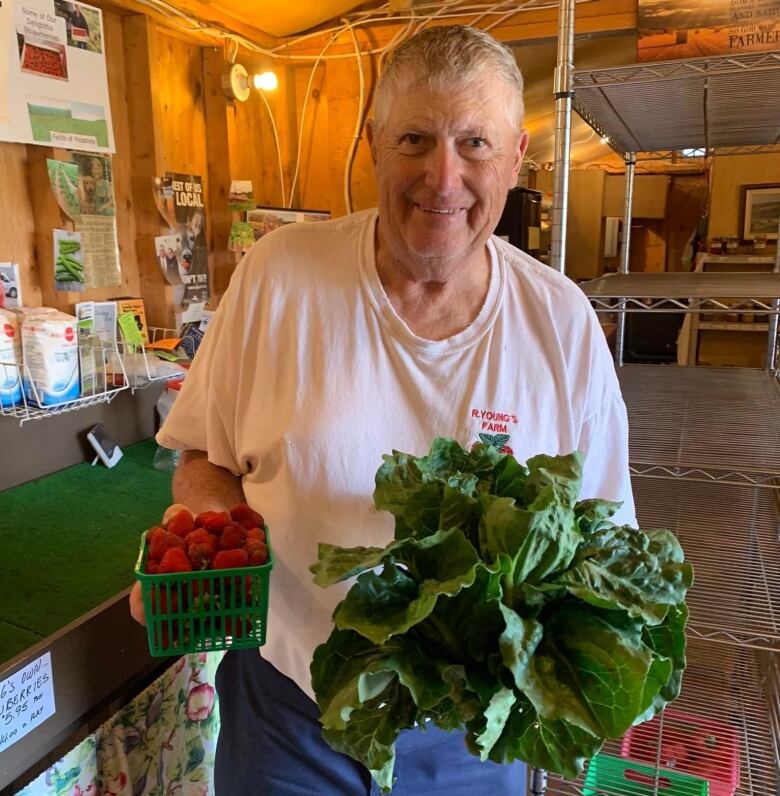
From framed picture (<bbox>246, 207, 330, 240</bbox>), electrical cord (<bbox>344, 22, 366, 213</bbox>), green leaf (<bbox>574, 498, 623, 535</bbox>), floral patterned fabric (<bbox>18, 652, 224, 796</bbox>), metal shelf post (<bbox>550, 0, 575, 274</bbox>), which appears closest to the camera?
green leaf (<bbox>574, 498, 623, 535</bbox>)

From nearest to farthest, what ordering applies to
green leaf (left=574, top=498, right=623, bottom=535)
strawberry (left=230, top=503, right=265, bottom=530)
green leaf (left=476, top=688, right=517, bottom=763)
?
green leaf (left=476, top=688, right=517, bottom=763) < green leaf (left=574, top=498, right=623, bottom=535) < strawberry (left=230, top=503, right=265, bottom=530)

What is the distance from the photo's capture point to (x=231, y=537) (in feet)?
2.83

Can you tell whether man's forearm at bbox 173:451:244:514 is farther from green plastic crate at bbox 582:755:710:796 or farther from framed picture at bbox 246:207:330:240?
framed picture at bbox 246:207:330:240

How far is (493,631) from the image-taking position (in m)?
0.70

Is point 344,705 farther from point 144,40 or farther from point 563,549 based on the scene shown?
point 144,40

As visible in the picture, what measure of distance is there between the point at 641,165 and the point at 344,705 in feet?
21.2

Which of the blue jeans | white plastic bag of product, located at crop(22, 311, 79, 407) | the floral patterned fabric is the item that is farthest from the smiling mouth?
white plastic bag of product, located at crop(22, 311, 79, 407)

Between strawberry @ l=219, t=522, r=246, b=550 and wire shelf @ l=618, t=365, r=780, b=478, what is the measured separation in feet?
2.45

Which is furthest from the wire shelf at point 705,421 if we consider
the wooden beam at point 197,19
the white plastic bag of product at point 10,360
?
the wooden beam at point 197,19

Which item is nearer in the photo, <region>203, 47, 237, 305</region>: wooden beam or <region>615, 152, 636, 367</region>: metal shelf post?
<region>615, 152, 636, 367</region>: metal shelf post

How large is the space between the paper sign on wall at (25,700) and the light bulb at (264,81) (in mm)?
2148

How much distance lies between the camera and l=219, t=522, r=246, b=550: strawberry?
2.82 ft

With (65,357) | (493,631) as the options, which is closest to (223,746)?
(493,631)

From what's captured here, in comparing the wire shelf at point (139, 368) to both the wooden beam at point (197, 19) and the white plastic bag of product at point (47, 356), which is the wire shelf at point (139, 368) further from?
the wooden beam at point (197, 19)
